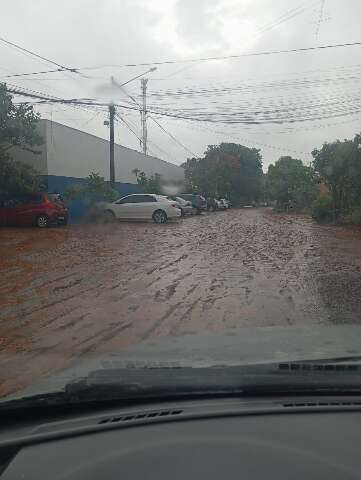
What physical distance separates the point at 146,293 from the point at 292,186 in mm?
48787

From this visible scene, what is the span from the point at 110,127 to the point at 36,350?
25.3 meters

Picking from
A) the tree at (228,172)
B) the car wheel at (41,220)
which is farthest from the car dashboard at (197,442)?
the tree at (228,172)

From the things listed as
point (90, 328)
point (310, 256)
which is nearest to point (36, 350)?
point (90, 328)

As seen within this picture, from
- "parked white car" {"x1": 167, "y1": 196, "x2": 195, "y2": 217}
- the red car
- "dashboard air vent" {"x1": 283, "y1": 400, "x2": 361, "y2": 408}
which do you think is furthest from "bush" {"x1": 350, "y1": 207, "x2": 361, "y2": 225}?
"dashboard air vent" {"x1": 283, "y1": 400, "x2": 361, "y2": 408}

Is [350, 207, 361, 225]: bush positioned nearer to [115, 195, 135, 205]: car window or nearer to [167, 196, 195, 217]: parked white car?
[167, 196, 195, 217]: parked white car

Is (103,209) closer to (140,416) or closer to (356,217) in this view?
(356,217)

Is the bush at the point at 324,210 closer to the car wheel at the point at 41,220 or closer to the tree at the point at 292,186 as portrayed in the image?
the tree at the point at 292,186

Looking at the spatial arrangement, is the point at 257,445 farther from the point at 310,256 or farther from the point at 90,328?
the point at 310,256

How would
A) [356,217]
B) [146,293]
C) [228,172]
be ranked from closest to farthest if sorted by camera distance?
[146,293]
[356,217]
[228,172]

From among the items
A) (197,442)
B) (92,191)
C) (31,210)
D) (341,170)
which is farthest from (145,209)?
(197,442)

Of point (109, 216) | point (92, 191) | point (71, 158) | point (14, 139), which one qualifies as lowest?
point (109, 216)

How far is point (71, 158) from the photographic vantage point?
2953 centimetres

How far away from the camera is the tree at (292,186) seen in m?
49.9

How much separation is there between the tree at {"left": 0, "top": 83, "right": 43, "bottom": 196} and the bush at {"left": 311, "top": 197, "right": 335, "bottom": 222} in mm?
16964
